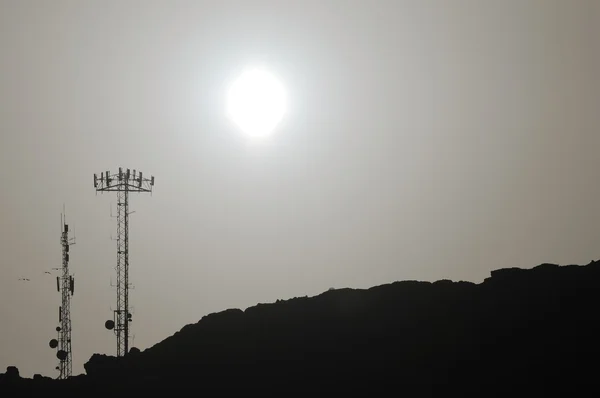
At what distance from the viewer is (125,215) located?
7944 cm

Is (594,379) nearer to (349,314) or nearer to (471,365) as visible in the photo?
(471,365)

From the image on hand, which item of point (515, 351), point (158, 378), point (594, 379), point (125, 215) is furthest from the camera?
point (125, 215)

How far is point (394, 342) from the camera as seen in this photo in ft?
206

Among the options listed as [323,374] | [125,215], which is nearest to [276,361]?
Result: [323,374]

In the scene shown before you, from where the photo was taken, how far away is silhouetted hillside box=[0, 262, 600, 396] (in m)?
58.8

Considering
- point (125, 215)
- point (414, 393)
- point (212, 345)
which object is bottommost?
point (414, 393)

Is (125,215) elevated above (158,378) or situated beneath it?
elevated above

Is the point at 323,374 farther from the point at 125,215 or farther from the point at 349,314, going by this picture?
the point at 125,215

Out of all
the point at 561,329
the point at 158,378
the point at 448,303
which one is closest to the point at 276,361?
the point at 158,378

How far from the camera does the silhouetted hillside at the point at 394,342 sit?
5881 cm

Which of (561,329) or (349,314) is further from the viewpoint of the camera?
(349,314)

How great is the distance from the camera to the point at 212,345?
65.9 metres

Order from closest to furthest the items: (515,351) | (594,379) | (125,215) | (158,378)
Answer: (594,379), (515,351), (158,378), (125,215)

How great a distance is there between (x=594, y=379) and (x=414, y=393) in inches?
399
